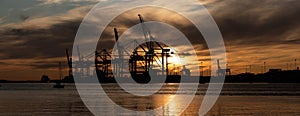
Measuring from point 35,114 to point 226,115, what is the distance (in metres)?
18.8

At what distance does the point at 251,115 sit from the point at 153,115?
375 inches

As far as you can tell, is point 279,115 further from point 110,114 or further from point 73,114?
point 73,114

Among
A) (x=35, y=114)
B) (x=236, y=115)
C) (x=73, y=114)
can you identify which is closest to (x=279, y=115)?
(x=236, y=115)

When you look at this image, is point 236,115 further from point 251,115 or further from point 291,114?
point 291,114

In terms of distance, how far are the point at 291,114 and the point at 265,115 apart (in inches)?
110

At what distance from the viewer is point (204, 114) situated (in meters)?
47.5

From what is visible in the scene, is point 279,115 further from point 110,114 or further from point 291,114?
point 110,114

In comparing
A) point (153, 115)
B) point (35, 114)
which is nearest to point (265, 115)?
point (153, 115)

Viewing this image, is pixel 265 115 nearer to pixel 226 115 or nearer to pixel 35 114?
pixel 226 115

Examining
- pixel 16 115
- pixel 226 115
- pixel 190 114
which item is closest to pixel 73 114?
pixel 16 115

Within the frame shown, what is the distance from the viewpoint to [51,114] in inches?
1836

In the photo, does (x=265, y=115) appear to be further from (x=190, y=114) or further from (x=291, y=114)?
(x=190, y=114)

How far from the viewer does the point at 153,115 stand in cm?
4631

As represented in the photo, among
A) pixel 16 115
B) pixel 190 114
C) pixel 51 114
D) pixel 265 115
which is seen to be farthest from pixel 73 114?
pixel 265 115
